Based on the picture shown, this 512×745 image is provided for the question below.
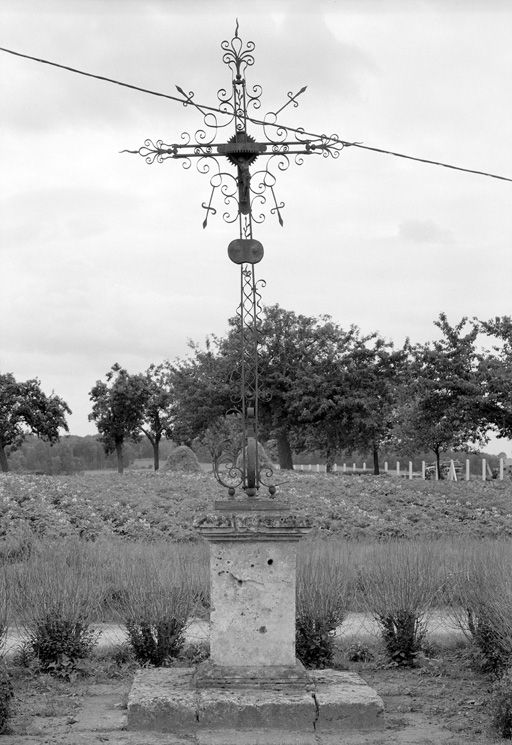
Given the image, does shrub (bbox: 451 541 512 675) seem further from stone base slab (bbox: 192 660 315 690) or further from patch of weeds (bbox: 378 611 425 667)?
stone base slab (bbox: 192 660 315 690)

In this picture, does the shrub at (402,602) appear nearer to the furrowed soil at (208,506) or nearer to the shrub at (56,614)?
the shrub at (56,614)

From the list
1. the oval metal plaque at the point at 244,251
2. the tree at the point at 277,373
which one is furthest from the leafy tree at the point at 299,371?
the oval metal plaque at the point at 244,251

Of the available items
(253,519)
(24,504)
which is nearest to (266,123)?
(253,519)

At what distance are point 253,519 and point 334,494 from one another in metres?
18.8

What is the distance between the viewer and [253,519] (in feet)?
21.8

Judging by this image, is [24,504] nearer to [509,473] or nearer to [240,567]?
[240,567]

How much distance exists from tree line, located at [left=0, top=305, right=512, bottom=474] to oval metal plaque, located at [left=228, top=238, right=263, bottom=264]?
19507mm

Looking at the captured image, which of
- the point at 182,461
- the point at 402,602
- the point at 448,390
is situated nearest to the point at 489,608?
the point at 402,602

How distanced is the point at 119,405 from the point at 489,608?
38.5 m

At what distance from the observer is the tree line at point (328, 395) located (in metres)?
27.2

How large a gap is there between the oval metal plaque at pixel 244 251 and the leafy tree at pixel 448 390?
64.1ft

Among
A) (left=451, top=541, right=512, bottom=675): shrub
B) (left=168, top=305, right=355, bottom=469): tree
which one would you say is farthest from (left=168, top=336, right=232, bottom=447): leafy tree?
(left=451, top=541, right=512, bottom=675): shrub

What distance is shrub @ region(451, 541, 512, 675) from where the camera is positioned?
7.89 metres

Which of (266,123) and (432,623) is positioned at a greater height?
(266,123)
